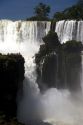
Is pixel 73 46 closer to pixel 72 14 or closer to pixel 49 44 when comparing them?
pixel 49 44

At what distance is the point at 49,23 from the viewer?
69.0 metres

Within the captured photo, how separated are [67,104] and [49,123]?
852cm

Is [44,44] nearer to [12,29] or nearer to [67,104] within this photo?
[12,29]

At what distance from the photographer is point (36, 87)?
50.9 m

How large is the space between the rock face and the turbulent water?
2301 millimetres

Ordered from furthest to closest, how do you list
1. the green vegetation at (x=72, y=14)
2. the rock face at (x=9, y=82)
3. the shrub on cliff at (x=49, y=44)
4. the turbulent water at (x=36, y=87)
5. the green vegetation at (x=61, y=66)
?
the green vegetation at (x=72, y=14)
the shrub on cliff at (x=49, y=44)
the green vegetation at (x=61, y=66)
the turbulent water at (x=36, y=87)
the rock face at (x=9, y=82)

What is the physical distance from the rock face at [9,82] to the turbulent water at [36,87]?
2.30 metres

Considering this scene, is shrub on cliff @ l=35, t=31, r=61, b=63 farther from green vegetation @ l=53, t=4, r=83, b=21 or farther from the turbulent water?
green vegetation @ l=53, t=4, r=83, b=21

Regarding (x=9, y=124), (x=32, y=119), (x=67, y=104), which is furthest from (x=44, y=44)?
(x=9, y=124)

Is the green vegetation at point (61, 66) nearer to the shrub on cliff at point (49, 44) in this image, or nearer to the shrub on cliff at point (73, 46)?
the shrub on cliff at point (73, 46)

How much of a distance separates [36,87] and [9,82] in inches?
391

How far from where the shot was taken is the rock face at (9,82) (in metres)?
40.2

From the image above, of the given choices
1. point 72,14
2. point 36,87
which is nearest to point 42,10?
point 72,14

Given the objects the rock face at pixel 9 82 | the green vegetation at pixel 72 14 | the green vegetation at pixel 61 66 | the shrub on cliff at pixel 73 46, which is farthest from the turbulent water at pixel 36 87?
the green vegetation at pixel 72 14
